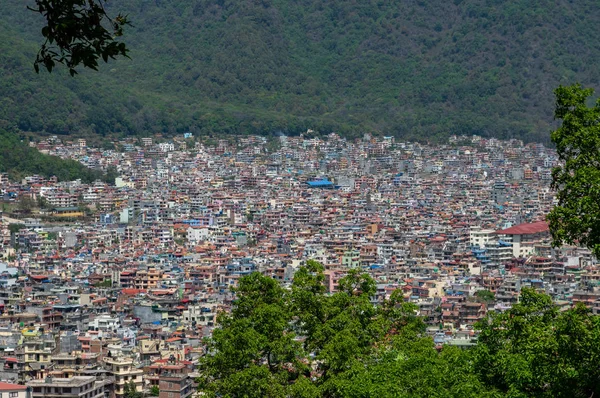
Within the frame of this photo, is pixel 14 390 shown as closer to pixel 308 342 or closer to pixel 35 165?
pixel 308 342

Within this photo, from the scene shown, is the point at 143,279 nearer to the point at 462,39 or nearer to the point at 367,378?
the point at 367,378

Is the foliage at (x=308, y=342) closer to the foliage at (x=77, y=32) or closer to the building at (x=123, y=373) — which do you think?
the foliage at (x=77, y=32)

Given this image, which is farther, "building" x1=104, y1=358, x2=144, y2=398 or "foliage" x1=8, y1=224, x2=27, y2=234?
"foliage" x1=8, y1=224, x2=27, y2=234

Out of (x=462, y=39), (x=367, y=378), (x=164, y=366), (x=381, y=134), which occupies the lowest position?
(x=164, y=366)

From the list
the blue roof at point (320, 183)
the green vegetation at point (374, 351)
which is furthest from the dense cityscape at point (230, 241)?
the green vegetation at point (374, 351)

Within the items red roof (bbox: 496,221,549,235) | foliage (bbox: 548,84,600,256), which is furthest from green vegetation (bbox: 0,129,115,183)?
foliage (bbox: 548,84,600,256)

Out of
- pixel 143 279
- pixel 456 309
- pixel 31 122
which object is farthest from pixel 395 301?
pixel 31 122

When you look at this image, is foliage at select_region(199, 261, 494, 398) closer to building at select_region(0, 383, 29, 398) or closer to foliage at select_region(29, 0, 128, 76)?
foliage at select_region(29, 0, 128, 76)
